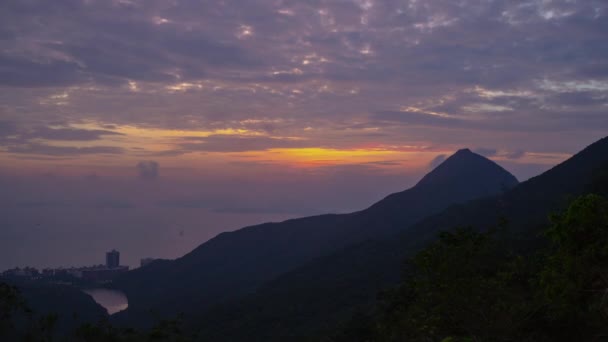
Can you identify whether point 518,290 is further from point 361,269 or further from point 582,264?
point 361,269

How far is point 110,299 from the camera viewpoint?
76375mm

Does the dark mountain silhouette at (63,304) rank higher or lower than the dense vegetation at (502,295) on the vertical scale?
lower

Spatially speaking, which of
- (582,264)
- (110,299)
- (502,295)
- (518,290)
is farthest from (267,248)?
(582,264)

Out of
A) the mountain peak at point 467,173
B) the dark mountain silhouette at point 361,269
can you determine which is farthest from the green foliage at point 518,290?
the mountain peak at point 467,173

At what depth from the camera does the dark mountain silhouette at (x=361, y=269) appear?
4109 centimetres

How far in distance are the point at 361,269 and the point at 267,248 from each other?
38.4m

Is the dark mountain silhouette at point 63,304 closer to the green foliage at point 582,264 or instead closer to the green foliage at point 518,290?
the green foliage at point 518,290

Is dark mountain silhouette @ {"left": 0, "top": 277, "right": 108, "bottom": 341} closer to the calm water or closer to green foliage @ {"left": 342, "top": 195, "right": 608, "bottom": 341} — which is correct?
the calm water

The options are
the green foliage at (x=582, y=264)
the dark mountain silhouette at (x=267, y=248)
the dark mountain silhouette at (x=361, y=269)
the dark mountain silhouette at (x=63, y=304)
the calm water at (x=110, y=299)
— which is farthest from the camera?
the dark mountain silhouette at (x=267, y=248)

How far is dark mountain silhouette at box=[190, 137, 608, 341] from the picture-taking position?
41.1 meters

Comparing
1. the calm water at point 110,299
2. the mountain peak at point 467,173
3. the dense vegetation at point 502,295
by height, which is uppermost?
the mountain peak at point 467,173

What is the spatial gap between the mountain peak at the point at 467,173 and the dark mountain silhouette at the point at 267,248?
0.45m

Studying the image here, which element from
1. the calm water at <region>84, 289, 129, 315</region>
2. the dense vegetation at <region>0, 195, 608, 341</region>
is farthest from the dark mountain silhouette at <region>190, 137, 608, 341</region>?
the calm water at <region>84, 289, 129, 315</region>

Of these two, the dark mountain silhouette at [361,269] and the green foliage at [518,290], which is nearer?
the green foliage at [518,290]
